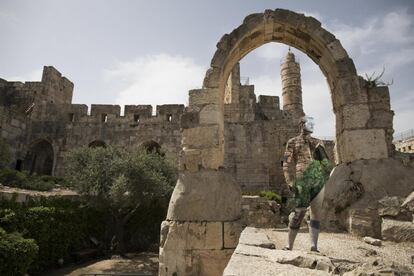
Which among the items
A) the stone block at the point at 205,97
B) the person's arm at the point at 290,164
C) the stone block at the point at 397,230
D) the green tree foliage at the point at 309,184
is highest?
the stone block at the point at 205,97

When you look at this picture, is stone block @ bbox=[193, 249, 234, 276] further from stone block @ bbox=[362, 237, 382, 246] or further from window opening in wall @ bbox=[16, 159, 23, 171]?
window opening in wall @ bbox=[16, 159, 23, 171]

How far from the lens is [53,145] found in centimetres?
1948

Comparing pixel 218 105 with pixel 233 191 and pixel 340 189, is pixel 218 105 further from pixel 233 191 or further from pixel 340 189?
pixel 340 189

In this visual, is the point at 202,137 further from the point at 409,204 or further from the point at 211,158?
the point at 409,204

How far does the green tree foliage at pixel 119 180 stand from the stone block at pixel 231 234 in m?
8.48

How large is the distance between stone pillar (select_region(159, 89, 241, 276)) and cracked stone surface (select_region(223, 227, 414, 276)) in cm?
109

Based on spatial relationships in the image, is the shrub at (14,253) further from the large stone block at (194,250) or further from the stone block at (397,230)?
the stone block at (397,230)

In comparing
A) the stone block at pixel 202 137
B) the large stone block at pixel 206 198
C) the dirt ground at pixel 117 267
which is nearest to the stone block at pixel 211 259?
the large stone block at pixel 206 198

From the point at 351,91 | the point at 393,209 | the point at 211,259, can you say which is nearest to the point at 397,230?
the point at 393,209

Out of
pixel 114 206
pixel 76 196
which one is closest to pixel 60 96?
pixel 76 196

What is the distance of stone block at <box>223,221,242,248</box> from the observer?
4.38 meters

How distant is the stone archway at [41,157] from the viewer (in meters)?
19.7

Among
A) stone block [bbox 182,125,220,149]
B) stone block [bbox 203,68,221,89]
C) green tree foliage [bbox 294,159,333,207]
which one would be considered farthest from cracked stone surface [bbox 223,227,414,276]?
stone block [bbox 203,68,221,89]

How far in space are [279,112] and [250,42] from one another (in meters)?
16.8
